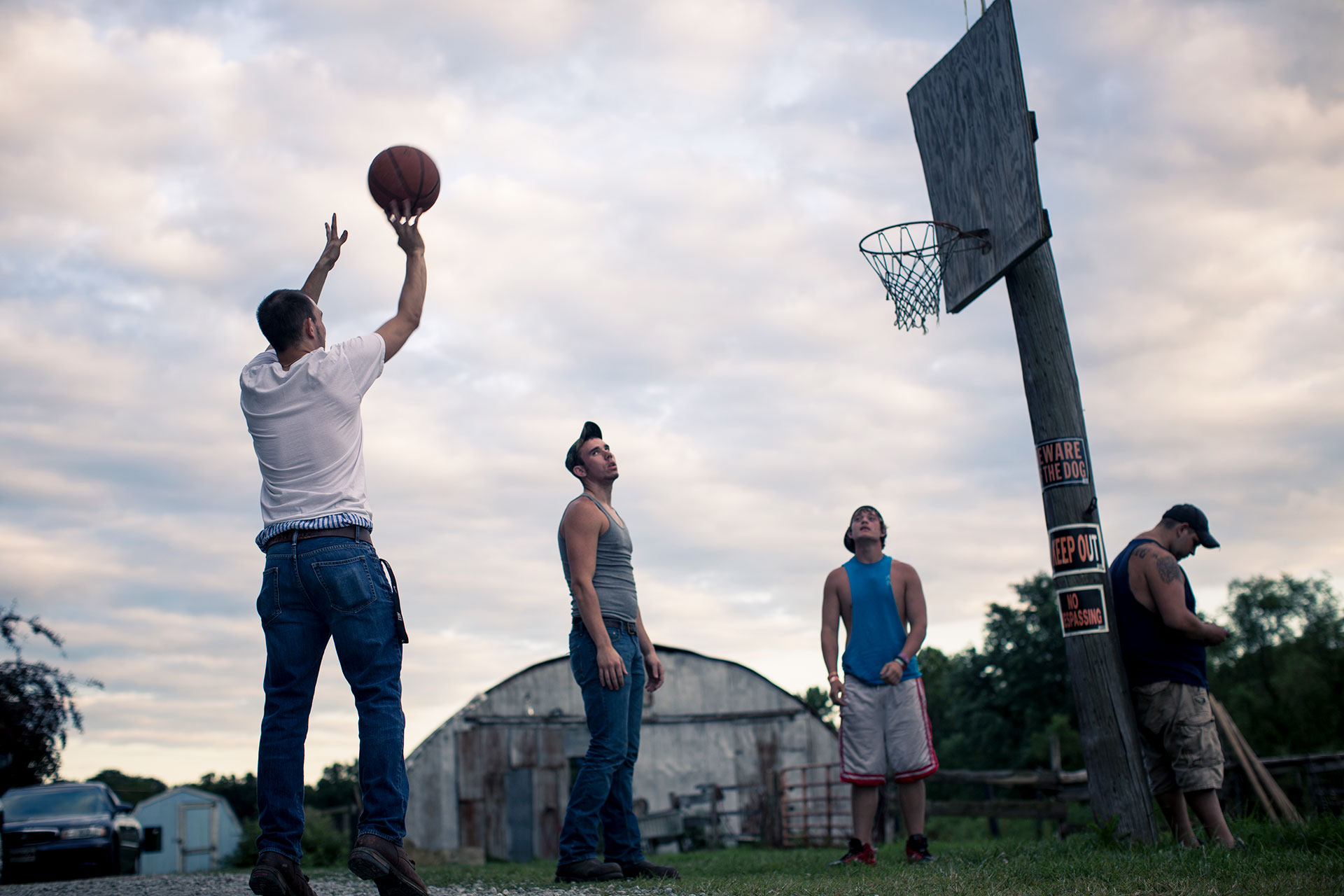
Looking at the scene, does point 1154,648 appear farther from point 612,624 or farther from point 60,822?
point 60,822

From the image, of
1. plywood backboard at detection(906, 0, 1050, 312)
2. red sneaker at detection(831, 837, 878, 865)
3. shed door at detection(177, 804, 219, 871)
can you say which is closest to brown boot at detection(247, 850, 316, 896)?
red sneaker at detection(831, 837, 878, 865)

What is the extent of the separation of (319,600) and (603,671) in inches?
69.8

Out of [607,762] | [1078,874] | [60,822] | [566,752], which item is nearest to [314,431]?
[607,762]

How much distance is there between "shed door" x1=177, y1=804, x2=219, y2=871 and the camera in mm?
41500

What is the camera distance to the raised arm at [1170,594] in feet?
17.2

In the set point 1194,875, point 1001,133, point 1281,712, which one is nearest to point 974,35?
point 1001,133

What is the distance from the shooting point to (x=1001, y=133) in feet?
20.3

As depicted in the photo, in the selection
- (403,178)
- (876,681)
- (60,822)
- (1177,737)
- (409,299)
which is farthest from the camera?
(60,822)

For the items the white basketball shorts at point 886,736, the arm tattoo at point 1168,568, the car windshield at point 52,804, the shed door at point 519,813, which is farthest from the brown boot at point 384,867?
the shed door at point 519,813

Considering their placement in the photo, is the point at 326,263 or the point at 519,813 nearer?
the point at 326,263

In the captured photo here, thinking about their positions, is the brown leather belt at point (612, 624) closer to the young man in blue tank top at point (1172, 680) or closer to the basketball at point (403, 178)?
the basketball at point (403, 178)

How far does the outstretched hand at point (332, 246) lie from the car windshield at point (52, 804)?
13920 mm

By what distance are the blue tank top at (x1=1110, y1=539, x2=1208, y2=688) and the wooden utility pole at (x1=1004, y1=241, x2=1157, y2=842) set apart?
116 millimetres

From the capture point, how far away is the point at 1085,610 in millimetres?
5438
